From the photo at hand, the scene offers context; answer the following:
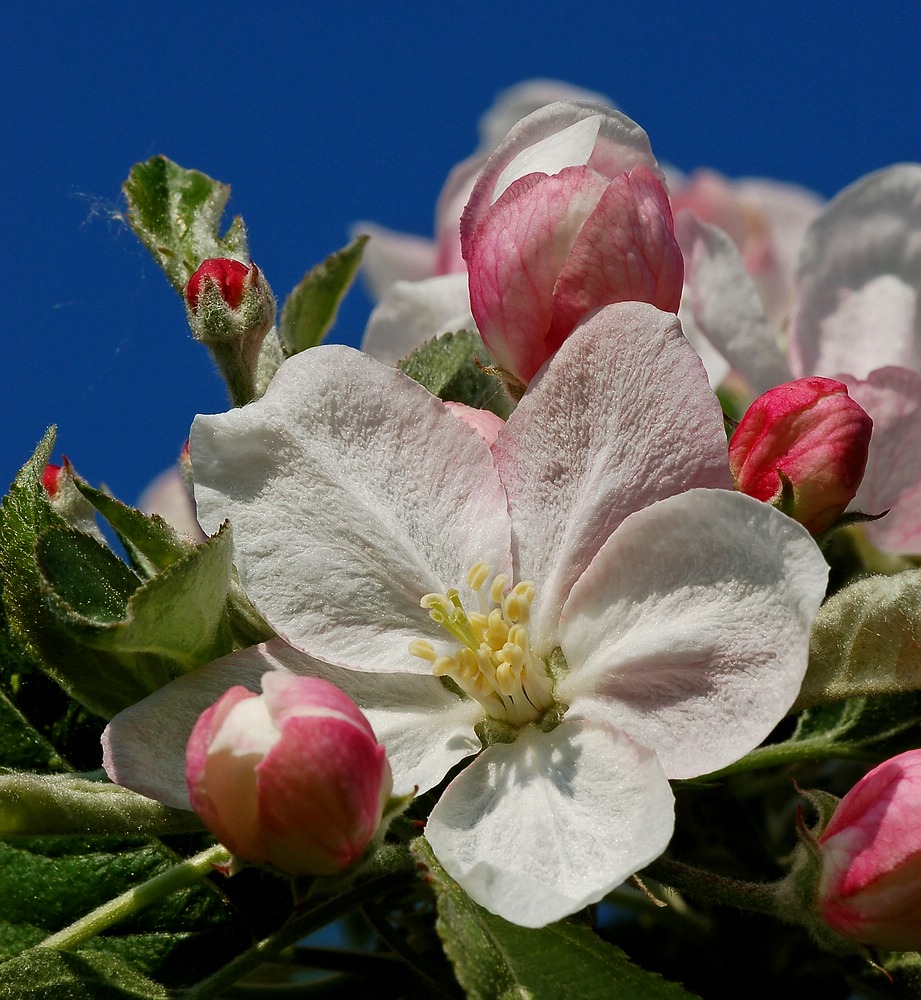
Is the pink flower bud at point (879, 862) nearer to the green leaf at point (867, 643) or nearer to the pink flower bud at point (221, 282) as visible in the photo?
the green leaf at point (867, 643)

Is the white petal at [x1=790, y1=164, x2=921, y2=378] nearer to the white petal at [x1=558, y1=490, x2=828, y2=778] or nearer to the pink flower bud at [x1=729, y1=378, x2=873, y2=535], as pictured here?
the pink flower bud at [x1=729, y1=378, x2=873, y2=535]

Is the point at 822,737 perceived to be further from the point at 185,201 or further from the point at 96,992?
the point at 185,201

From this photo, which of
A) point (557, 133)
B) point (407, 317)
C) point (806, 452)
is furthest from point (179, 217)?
point (806, 452)

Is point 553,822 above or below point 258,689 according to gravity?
below

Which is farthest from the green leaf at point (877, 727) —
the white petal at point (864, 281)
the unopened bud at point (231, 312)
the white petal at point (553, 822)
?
the unopened bud at point (231, 312)

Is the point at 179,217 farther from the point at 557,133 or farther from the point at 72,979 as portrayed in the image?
the point at 72,979
